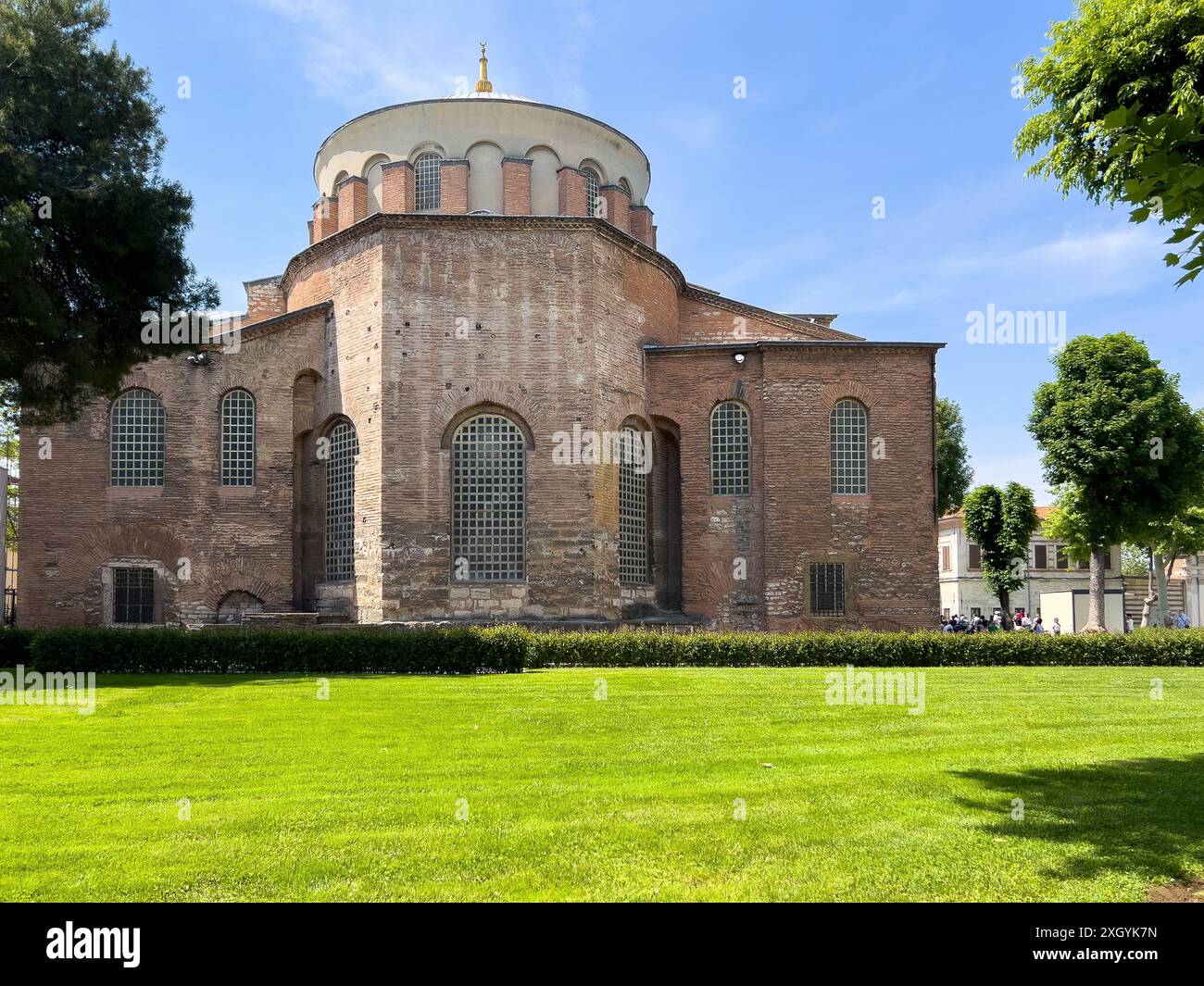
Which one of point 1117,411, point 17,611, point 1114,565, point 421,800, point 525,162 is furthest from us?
point 1114,565

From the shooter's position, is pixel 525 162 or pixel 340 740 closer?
pixel 340 740

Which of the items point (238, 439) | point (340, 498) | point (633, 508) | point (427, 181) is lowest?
point (633, 508)

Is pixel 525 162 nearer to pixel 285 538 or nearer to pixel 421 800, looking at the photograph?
pixel 285 538

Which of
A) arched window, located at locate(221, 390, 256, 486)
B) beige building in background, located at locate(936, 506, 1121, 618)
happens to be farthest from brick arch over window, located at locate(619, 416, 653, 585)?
beige building in background, located at locate(936, 506, 1121, 618)

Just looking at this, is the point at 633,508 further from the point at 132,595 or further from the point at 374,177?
the point at 132,595

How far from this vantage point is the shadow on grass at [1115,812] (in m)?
5.36

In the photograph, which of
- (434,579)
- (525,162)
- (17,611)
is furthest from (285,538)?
(525,162)

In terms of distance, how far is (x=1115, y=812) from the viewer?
6.46 metres

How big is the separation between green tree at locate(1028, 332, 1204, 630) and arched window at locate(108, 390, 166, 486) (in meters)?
27.3

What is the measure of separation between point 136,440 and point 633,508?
43.9ft

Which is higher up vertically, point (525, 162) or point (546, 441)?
point (525, 162)

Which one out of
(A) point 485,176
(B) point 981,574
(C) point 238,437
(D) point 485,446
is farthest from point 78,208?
(B) point 981,574

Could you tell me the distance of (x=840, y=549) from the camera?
80.0 ft

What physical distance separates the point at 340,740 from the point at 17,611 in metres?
19.1
